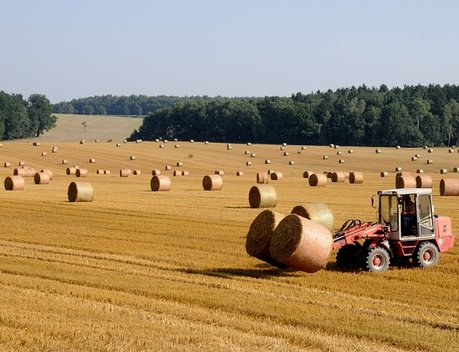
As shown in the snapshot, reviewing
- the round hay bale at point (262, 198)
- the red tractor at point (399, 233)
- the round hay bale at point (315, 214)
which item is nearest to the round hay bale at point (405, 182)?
the round hay bale at point (262, 198)

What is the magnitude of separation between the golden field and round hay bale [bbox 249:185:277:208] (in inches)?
75.6

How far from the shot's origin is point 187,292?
17844mm

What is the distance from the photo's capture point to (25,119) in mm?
158000

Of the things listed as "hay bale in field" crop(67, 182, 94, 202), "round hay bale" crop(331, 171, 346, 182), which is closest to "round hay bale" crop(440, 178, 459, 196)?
"round hay bale" crop(331, 171, 346, 182)

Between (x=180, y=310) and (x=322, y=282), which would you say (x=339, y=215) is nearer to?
(x=322, y=282)

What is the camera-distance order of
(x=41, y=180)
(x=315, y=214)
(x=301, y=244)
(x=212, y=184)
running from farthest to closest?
(x=41, y=180) < (x=212, y=184) < (x=315, y=214) < (x=301, y=244)

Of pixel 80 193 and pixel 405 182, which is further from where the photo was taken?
pixel 405 182

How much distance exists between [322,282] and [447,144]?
421ft

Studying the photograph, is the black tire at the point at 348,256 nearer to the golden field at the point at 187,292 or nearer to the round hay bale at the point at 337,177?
the golden field at the point at 187,292

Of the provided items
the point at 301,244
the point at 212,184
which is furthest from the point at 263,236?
the point at 212,184

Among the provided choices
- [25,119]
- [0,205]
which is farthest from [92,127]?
[0,205]

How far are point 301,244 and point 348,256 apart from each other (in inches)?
98.9

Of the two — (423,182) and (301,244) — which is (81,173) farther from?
(301,244)

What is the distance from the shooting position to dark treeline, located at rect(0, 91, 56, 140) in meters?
150
